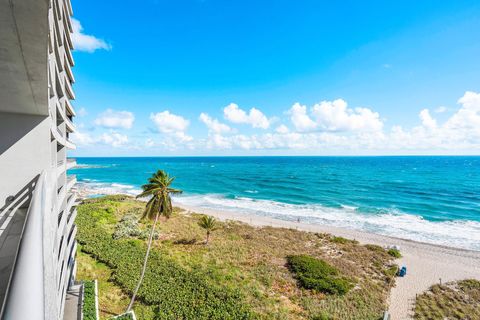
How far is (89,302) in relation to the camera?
59.3 ft

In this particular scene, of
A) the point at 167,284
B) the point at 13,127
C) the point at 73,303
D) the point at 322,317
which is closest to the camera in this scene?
the point at 13,127

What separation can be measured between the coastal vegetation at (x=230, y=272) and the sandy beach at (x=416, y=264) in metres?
1.32

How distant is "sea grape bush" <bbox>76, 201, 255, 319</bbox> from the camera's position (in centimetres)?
1862

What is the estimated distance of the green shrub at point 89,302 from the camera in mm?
16759

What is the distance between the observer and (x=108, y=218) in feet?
134

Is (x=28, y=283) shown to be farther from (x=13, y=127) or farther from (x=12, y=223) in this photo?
(x=13, y=127)

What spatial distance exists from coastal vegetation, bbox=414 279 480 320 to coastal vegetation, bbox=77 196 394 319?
296cm

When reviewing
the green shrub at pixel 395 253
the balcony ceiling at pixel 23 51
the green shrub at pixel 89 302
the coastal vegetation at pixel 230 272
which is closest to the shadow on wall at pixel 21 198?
the balcony ceiling at pixel 23 51

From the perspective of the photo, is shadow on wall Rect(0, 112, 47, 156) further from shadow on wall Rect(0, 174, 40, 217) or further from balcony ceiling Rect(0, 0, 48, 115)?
shadow on wall Rect(0, 174, 40, 217)

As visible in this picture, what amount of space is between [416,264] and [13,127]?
39.1 metres

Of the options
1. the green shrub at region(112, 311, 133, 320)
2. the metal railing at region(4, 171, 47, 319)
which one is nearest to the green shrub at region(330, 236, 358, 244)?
the green shrub at region(112, 311, 133, 320)

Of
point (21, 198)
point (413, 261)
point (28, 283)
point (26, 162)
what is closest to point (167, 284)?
point (21, 198)

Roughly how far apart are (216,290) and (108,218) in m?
27.9

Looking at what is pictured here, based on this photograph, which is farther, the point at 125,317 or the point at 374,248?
Result: the point at 374,248
